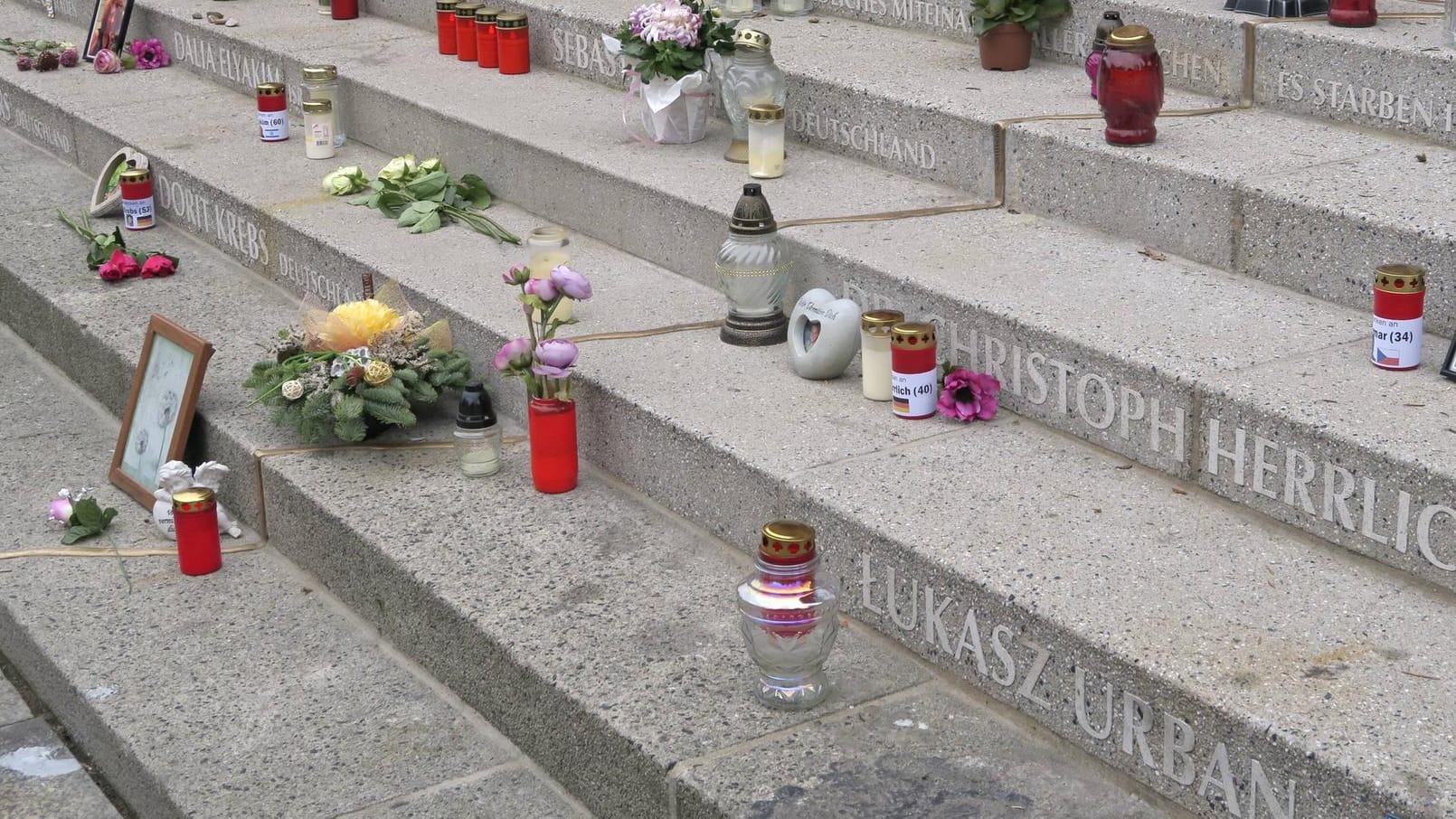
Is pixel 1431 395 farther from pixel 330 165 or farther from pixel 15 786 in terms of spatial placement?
pixel 330 165

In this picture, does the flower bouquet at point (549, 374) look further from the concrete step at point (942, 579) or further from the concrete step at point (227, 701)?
the concrete step at point (227, 701)

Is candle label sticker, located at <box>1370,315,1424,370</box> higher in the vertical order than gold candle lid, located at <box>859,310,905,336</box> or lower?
higher

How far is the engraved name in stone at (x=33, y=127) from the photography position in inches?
266

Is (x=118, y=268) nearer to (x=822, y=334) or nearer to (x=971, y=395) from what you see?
(x=822, y=334)

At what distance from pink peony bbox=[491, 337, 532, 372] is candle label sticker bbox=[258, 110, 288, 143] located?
8.56 feet

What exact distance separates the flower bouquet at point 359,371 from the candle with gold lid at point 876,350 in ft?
3.40

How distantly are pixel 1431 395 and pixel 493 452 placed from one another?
6.25 feet

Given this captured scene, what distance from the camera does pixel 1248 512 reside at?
3043 mm

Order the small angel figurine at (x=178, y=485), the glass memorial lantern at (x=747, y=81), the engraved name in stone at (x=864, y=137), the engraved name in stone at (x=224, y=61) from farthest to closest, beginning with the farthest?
the engraved name in stone at (x=224, y=61), the glass memorial lantern at (x=747, y=81), the engraved name in stone at (x=864, y=137), the small angel figurine at (x=178, y=485)

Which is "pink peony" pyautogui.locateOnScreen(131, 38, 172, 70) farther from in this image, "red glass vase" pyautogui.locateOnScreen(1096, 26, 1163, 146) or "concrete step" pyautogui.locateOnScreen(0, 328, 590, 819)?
"red glass vase" pyautogui.locateOnScreen(1096, 26, 1163, 146)

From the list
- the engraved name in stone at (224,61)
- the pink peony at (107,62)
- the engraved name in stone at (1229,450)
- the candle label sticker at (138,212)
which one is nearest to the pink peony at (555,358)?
the engraved name in stone at (1229,450)

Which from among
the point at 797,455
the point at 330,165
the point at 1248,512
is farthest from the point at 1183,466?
the point at 330,165

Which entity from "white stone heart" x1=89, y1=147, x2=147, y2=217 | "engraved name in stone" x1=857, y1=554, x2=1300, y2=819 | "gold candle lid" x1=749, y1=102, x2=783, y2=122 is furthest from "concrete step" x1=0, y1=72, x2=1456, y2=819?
"white stone heart" x1=89, y1=147, x2=147, y2=217

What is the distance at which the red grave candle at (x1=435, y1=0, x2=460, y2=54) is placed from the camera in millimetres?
6074
